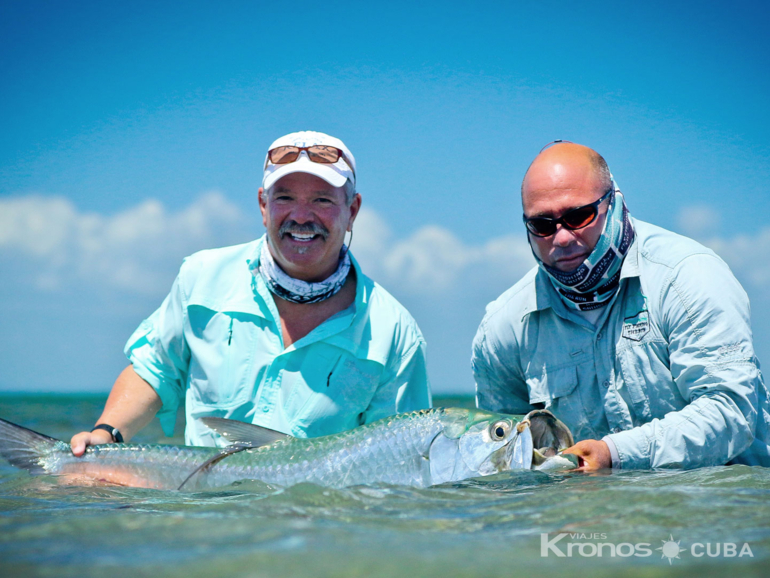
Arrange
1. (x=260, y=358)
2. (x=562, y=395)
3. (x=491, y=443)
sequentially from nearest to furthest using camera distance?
(x=491, y=443)
(x=562, y=395)
(x=260, y=358)

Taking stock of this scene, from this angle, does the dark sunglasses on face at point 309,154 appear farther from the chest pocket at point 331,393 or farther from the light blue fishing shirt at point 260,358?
the chest pocket at point 331,393

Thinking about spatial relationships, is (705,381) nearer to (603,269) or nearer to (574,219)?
(603,269)

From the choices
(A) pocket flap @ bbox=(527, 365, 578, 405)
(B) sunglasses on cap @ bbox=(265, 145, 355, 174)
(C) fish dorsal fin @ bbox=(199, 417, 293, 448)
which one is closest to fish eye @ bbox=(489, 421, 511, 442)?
(C) fish dorsal fin @ bbox=(199, 417, 293, 448)

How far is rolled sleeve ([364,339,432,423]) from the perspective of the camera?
5102 mm

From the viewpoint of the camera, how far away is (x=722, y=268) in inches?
170

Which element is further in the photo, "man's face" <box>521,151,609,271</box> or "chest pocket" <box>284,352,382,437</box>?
"chest pocket" <box>284,352,382,437</box>

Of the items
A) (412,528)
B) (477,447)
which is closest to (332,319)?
(477,447)

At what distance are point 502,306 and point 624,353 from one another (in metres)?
0.99

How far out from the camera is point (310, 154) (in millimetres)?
4898

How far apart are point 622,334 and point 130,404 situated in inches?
136

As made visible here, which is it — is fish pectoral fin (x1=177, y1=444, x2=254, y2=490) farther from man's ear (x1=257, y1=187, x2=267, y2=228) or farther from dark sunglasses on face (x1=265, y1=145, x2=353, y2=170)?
dark sunglasses on face (x1=265, y1=145, x2=353, y2=170)

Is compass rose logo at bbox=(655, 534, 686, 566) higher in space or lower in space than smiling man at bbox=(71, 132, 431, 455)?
lower

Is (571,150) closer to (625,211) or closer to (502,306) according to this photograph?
(625,211)

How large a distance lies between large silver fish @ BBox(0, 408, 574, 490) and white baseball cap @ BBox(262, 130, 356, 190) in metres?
1.81
